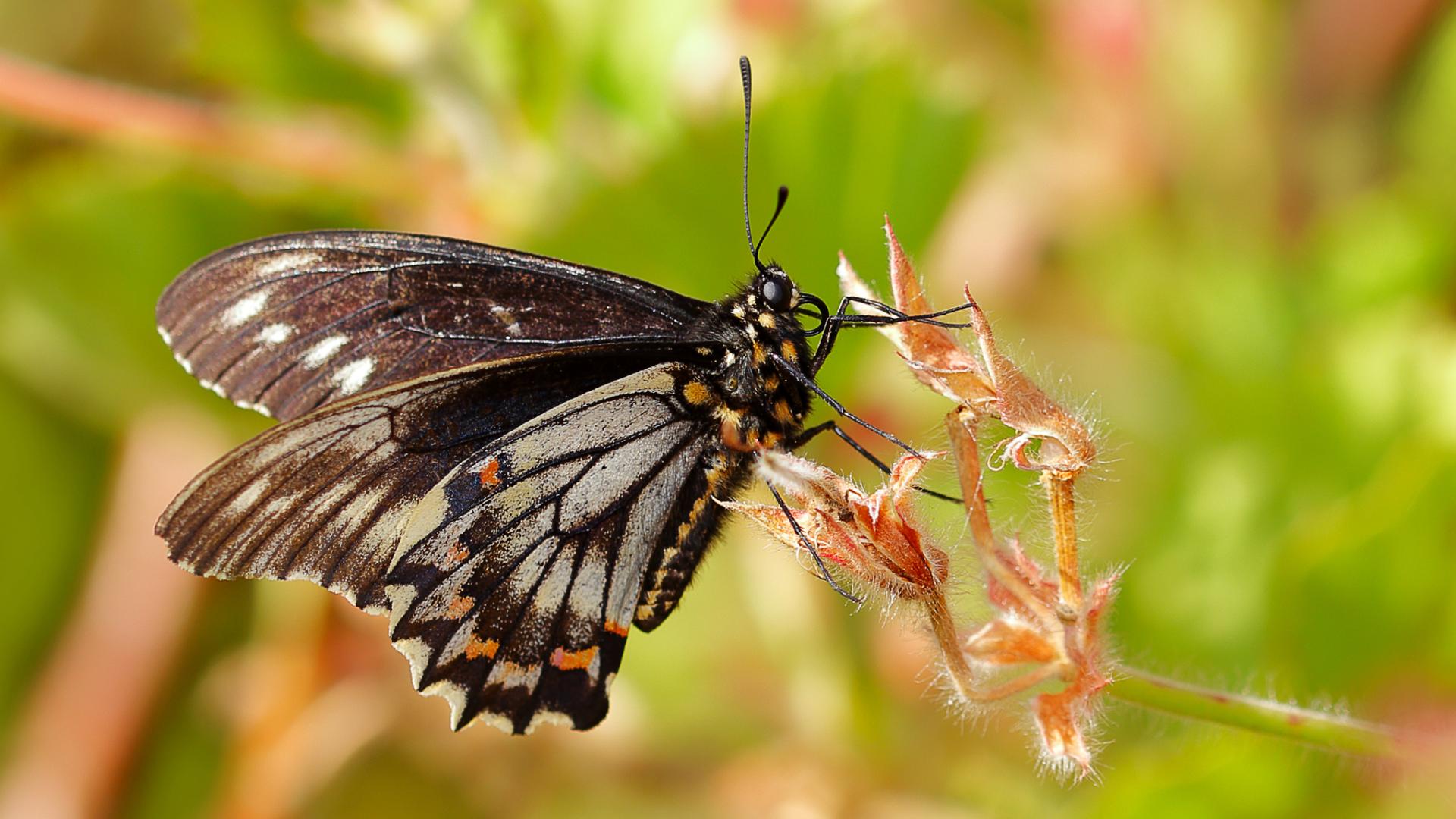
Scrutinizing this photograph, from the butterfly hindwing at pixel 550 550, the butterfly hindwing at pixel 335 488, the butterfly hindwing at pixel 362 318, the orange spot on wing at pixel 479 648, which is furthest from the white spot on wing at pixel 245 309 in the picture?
the orange spot on wing at pixel 479 648

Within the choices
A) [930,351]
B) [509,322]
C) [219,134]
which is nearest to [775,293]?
[509,322]

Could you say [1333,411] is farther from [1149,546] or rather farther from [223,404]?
[223,404]

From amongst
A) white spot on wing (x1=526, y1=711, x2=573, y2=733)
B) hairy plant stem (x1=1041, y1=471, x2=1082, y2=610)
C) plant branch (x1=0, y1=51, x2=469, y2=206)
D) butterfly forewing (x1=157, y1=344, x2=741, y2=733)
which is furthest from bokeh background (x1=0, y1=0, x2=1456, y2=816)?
hairy plant stem (x1=1041, y1=471, x2=1082, y2=610)

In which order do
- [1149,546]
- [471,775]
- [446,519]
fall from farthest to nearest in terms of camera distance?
1. [471,775]
2. [1149,546]
3. [446,519]

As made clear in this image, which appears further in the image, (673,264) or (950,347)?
(673,264)

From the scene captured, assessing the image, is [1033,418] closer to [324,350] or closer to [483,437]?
[483,437]

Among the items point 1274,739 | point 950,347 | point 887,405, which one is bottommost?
point 1274,739

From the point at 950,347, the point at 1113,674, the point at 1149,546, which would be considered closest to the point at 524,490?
the point at 950,347
